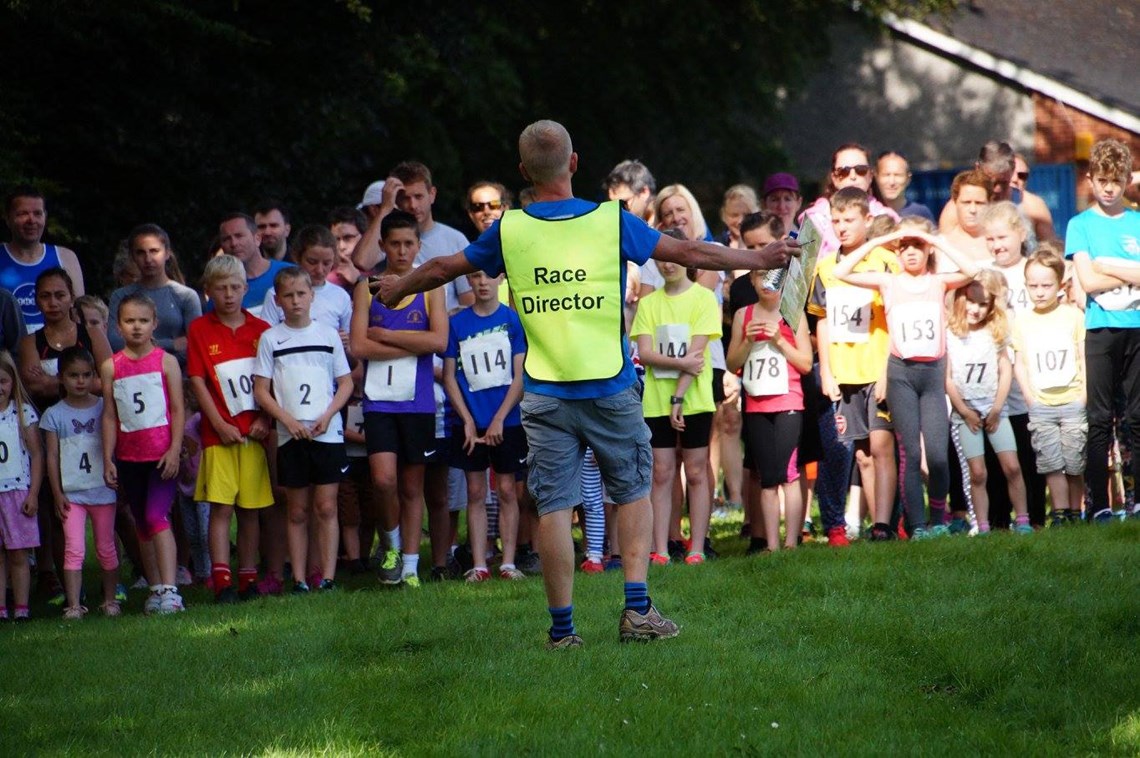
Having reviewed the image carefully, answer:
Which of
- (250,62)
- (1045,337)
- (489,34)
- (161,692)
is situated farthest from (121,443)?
(489,34)

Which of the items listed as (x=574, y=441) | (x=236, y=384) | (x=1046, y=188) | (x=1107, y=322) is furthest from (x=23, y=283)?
(x=1046, y=188)

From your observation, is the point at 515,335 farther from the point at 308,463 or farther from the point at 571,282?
the point at 571,282

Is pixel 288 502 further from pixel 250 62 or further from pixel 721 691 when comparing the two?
pixel 250 62

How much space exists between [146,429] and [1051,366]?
582cm

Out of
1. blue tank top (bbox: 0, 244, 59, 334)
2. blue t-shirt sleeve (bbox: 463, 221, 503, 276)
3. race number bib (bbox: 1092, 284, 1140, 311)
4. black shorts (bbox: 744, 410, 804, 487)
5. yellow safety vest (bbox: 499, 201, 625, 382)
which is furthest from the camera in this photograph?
blue tank top (bbox: 0, 244, 59, 334)

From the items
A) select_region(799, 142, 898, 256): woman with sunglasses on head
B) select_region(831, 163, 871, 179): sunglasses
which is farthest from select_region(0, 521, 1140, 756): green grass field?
select_region(831, 163, 871, 179): sunglasses

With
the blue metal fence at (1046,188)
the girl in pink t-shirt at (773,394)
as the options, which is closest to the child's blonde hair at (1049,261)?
the girl in pink t-shirt at (773,394)

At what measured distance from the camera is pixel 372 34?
1812 centimetres

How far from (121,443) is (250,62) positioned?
8163mm

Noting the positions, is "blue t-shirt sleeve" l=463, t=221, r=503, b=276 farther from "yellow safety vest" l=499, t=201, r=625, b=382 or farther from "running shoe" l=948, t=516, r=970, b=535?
"running shoe" l=948, t=516, r=970, b=535

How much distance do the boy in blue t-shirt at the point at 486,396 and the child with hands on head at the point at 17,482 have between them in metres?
2.59

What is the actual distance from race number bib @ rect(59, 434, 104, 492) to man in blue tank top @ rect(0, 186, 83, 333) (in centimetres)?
111

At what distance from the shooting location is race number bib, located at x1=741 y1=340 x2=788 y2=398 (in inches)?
421

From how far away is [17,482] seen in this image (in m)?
10.3
